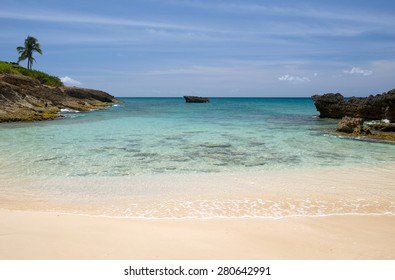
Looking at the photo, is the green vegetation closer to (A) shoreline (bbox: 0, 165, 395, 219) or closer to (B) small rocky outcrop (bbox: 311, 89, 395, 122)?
(B) small rocky outcrop (bbox: 311, 89, 395, 122)

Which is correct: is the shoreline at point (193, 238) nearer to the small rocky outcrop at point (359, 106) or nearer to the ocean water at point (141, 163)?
the ocean water at point (141, 163)

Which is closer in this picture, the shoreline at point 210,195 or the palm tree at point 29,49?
the shoreline at point 210,195

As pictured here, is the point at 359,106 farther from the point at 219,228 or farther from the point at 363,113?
the point at 219,228

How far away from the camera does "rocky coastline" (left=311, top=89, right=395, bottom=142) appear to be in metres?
21.0

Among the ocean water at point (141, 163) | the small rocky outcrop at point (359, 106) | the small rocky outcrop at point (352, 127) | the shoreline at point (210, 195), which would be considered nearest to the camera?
the shoreline at point (210, 195)

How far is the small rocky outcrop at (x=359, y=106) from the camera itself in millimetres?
28344

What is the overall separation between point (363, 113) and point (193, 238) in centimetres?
3150

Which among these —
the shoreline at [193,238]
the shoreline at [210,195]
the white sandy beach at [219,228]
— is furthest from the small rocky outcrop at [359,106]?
the shoreline at [193,238]

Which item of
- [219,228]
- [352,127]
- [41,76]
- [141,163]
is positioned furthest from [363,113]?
[41,76]

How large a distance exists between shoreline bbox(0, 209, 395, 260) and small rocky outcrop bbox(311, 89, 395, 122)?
25.9 m

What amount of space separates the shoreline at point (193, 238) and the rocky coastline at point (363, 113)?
1568 centimetres

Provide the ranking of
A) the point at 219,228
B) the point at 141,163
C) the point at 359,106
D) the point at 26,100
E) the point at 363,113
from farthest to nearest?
1. the point at 26,100
2. the point at 359,106
3. the point at 363,113
4. the point at 141,163
5. the point at 219,228

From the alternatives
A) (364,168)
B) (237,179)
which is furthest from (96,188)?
(364,168)

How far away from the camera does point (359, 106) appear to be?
31750 millimetres
